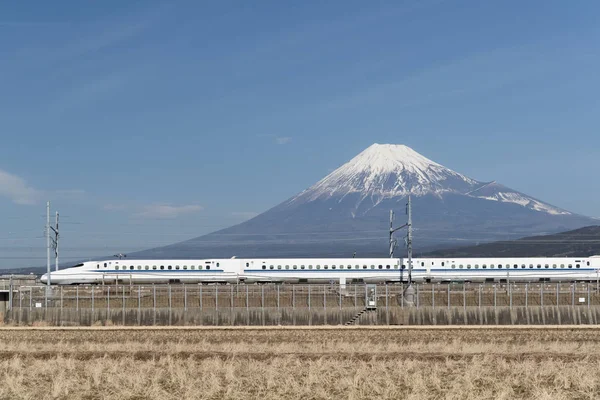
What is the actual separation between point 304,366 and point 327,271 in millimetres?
72476

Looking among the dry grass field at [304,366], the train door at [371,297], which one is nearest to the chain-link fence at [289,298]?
the train door at [371,297]

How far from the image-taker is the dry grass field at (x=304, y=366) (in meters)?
26.9

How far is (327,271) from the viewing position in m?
105

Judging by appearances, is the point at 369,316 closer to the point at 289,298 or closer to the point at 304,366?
the point at 289,298

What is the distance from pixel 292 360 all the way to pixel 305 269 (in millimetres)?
71065

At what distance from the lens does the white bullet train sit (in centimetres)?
10288

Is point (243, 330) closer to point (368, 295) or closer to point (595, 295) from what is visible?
point (368, 295)

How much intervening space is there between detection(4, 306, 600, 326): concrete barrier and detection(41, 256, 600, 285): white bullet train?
42021 millimetres

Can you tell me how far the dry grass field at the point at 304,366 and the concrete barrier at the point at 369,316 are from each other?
10020 millimetres

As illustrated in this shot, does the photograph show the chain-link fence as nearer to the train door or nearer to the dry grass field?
the train door

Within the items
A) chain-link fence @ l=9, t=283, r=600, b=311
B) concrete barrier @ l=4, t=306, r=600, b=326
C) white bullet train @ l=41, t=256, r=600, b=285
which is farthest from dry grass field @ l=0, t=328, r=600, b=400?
white bullet train @ l=41, t=256, r=600, b=285

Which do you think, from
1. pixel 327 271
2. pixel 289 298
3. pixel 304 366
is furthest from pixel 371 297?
pixel 327 271

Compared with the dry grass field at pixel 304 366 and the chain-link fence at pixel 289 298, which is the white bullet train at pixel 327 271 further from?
the dry grass field at pixel 304 366

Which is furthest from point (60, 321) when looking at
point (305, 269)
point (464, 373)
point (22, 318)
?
point (305, 269)
